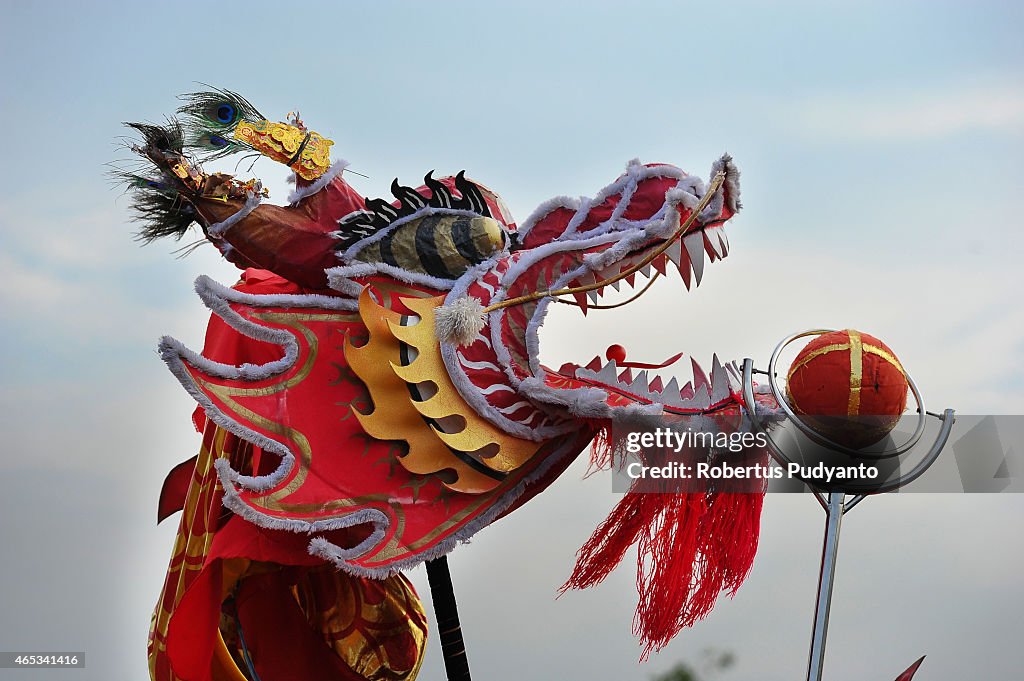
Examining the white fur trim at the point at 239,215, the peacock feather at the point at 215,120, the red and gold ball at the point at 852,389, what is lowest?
the red and gold ball at the point at 852,389

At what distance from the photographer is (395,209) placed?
8.18 feet

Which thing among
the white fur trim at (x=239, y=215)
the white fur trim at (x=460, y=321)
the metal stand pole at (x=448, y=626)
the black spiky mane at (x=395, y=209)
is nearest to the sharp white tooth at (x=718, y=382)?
the white fur trim at (x=460, y=321)

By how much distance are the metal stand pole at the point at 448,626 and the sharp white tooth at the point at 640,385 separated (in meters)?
0.56

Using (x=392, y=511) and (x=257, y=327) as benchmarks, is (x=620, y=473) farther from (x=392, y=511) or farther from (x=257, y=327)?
(x=257, y=327)

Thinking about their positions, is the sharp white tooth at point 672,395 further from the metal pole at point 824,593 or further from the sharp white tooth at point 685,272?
the metal pole at point 824,593

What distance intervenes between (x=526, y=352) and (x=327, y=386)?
40 cm

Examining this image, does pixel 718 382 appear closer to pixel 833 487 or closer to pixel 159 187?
pixel 833 487

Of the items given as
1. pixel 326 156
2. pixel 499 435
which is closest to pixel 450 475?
pixel 499 435

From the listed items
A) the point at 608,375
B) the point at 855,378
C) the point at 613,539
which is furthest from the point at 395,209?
the point at 855,378

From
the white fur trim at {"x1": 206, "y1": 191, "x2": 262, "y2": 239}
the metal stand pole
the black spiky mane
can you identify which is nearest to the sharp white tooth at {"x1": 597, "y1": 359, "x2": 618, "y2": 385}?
the black spiky mane

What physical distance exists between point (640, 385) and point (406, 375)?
17.7 inches

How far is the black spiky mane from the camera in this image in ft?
8.13

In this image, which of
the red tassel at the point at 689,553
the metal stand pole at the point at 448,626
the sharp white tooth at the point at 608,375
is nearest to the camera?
the red tassel at the point at 689,553

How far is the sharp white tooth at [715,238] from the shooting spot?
2.35 m
